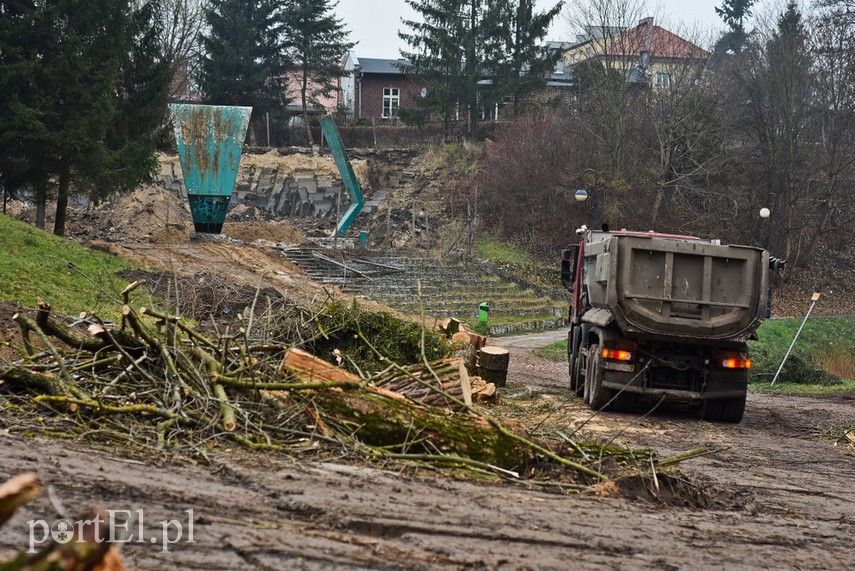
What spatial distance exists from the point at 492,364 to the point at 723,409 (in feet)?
12.1

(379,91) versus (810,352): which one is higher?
(379,91)

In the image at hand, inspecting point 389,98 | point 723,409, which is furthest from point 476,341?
point 389,98

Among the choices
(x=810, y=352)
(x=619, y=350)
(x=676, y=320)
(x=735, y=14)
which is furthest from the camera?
(x=735, y=14)

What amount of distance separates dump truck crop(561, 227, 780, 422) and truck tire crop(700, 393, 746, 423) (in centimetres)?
1

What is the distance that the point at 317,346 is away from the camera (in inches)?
495

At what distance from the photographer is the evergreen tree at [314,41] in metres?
58.3

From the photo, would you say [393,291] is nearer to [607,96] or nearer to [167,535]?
[607,96]

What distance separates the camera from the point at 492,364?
52.9 ft

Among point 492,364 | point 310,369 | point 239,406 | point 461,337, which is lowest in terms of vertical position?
point 492,364

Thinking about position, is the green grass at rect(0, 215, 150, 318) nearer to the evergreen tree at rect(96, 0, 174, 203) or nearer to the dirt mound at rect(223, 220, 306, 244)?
the evergreen tree at rect(96, 0, 174, 203)

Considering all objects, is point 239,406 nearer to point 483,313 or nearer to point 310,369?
point 310,369

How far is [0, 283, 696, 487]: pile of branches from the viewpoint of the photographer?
7547 millimetres

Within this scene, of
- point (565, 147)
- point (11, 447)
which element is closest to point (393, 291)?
point (565, 147)

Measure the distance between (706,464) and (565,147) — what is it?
3811 cm
